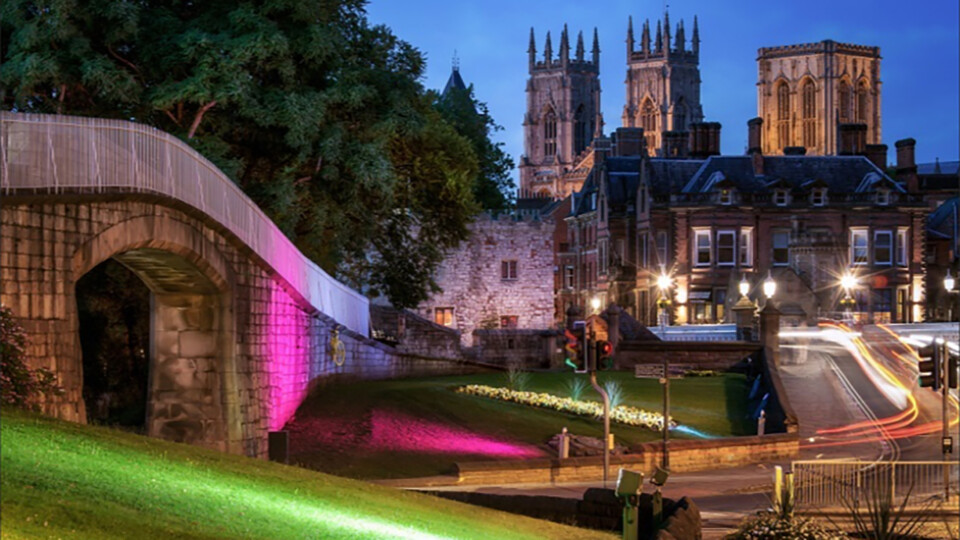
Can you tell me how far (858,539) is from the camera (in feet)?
67.6

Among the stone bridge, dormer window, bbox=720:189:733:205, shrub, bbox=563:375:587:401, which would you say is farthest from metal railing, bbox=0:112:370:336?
dormer window, bbox=720:189:733:205

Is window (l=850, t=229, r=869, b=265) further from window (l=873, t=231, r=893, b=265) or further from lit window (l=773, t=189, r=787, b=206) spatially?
lit window (l=773, t=189, r=787, b=206)

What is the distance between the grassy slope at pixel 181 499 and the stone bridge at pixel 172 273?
106 inches

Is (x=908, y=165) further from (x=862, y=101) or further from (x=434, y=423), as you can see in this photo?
(x=862, y=101)

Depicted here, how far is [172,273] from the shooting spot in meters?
27.6

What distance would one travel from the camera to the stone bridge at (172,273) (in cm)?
1923

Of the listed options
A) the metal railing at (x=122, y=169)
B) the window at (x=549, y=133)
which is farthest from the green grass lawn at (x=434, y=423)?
the window at (x=549, y=133)

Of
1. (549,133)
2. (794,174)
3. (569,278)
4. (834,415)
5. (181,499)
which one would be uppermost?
(549,133)

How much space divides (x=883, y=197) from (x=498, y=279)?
19680 mm

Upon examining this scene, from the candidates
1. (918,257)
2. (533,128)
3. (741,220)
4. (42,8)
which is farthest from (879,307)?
(533,128)

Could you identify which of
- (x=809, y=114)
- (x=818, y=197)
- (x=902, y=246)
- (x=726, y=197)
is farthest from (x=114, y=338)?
(x=809, y=114)

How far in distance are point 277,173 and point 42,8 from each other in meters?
7.34

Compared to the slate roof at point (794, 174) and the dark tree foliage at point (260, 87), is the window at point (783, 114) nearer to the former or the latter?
the slate roof at point (794, 174)

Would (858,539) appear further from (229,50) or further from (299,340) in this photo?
(229,50)
